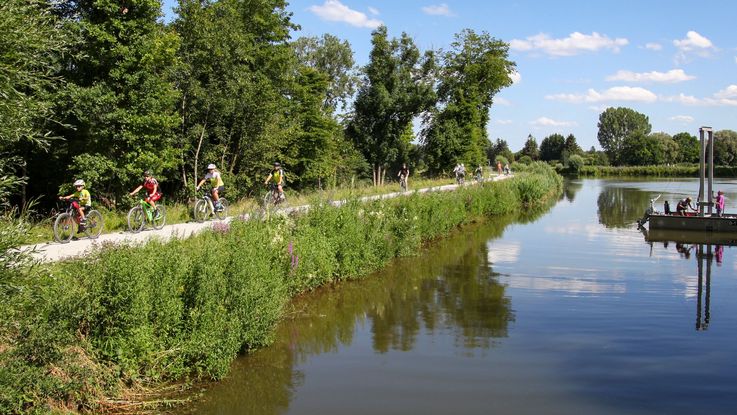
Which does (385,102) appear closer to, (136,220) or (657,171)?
(136,220)

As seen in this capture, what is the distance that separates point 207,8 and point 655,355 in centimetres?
2424

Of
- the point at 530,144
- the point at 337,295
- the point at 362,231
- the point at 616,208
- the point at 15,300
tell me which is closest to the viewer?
the point at 15,300

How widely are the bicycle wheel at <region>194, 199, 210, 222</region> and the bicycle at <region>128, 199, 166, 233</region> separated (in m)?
1.14

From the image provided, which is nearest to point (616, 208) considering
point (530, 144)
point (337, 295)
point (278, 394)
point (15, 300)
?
point (337, 295)

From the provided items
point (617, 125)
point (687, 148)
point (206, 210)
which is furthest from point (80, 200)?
point (617, 125)

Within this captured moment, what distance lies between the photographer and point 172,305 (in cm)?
816

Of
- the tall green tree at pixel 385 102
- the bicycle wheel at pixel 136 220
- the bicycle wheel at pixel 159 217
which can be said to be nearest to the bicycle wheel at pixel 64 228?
the bicycle wheel at pixel 136 220

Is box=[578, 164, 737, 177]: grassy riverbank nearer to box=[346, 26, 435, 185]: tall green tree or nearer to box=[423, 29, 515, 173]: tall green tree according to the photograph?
box=[423, 29, 515, 173]: tall green tree

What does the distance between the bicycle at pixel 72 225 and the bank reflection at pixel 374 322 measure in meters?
5.24

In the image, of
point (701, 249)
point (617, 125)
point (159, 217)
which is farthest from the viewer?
point (617, 125)

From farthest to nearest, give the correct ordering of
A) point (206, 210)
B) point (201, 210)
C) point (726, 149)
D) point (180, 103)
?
point (726, 149) < point (180, 103) < point (206, 210) < point (201, 210)

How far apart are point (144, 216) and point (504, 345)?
389 inches

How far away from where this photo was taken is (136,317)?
764 centimetres

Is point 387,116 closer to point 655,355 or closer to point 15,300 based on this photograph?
point 655,355
